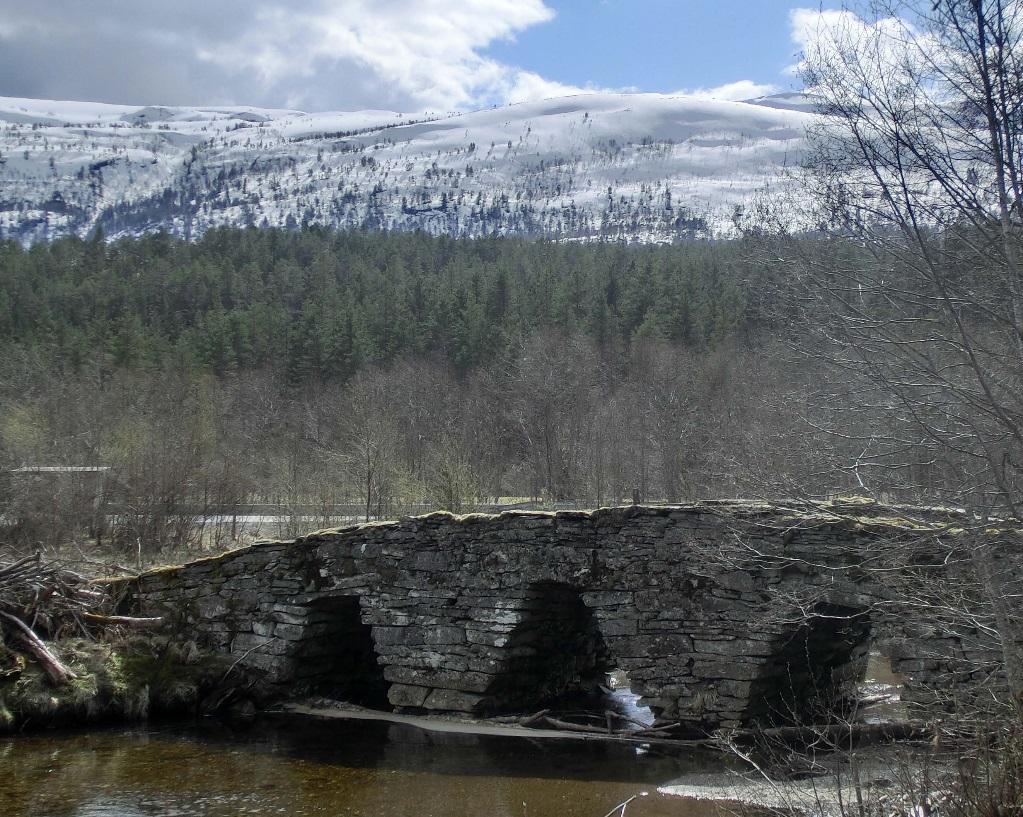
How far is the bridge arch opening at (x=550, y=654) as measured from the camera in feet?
39.9

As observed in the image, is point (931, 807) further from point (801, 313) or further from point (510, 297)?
point (510, 297)

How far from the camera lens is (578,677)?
1384 centimetres

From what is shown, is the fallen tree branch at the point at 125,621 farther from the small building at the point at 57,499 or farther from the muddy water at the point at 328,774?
the small building at the point at 57,499

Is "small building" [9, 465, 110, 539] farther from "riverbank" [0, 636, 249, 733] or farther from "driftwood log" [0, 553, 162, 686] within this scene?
"riverbank" [0, 636, 249, 733]

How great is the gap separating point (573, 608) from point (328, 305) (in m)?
39.2

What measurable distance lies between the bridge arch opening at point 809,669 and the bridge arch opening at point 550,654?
2.72 metres

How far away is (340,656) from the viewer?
551 inches

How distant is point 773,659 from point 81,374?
35554 millimetres

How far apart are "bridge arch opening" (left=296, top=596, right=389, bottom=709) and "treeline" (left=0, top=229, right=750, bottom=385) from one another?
25.9 m

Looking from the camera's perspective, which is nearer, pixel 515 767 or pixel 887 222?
pixel 887 222

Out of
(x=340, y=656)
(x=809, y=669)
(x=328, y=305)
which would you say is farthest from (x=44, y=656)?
(x=328, y=305)

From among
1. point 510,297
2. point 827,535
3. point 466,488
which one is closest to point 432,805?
point 827,535

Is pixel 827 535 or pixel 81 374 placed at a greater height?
pixel 81 374

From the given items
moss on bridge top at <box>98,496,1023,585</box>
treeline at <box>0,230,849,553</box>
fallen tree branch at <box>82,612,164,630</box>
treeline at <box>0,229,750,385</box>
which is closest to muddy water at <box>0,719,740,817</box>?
fallen tree branch at <box>82,612,164,630</box>
